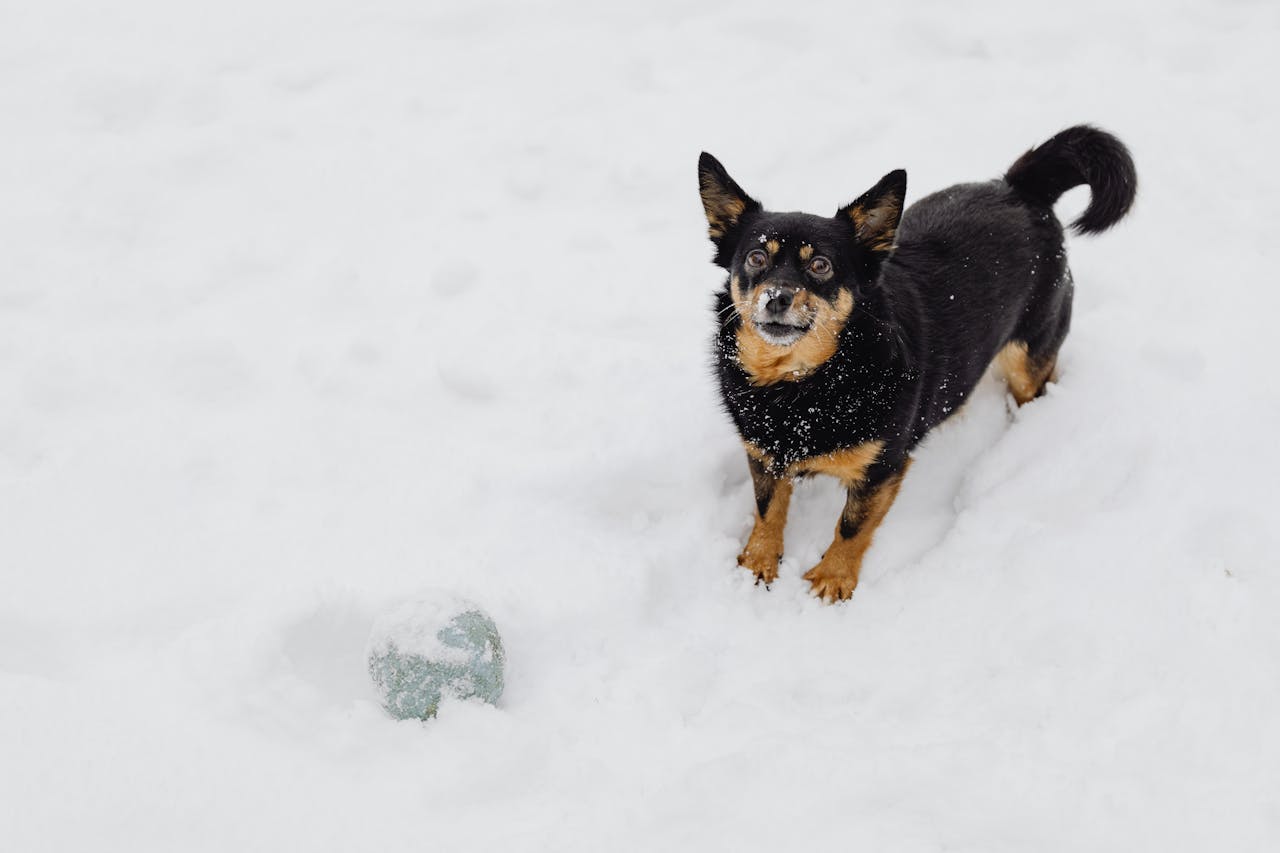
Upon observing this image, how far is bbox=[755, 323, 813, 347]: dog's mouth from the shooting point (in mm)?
2994

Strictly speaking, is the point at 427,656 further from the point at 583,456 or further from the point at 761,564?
the point at 761,564

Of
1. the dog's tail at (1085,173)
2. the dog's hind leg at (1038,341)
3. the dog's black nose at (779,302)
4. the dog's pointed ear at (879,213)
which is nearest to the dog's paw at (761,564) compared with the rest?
the dog's black nose at (779,302)

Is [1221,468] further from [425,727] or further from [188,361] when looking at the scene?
[188,361]

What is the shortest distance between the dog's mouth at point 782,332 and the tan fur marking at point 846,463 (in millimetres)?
452

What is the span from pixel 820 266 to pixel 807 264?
4 centimetres

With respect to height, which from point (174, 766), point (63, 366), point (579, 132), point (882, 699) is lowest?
point (882, 699)

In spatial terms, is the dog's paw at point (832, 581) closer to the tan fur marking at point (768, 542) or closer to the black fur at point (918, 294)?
the tan fur marking at point (768, 542)

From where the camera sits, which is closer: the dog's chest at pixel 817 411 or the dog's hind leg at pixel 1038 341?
the dog's chest at pixel 817 411

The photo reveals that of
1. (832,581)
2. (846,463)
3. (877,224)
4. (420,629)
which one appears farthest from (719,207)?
(420,629)

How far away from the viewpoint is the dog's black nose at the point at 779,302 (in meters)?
2.91

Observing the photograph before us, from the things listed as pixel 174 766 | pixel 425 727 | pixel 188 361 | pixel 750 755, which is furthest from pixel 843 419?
pixel 188 361

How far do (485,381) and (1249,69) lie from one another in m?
4.61

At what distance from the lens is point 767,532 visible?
3.53 m

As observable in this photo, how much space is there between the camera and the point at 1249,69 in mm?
5301
